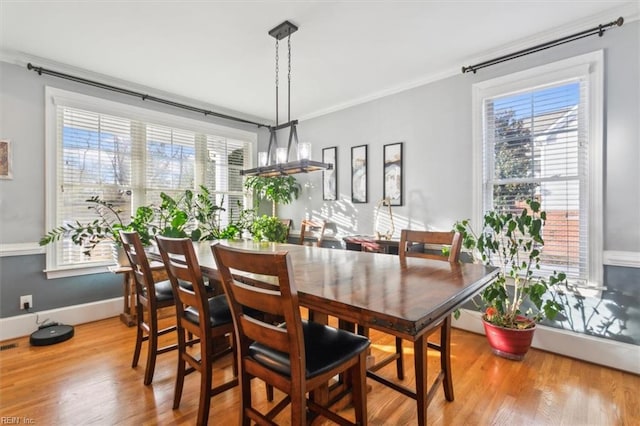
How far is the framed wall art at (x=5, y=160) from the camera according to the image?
9.26 feet

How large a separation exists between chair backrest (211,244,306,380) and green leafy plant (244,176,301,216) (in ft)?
10.8

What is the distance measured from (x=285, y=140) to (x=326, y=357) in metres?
4.21

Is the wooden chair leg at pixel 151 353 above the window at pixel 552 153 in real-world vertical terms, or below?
below

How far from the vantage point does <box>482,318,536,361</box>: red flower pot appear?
2381 millimetres

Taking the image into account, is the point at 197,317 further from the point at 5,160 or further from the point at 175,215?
the point at 5,160

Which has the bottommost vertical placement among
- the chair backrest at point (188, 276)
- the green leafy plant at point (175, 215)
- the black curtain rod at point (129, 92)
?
the chair backrest at point (188, 276)

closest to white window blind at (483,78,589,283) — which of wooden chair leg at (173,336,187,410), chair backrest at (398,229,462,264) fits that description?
chair backrest at (398,229,462,264)

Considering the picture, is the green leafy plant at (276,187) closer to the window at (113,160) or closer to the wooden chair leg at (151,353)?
the window at (113,160)

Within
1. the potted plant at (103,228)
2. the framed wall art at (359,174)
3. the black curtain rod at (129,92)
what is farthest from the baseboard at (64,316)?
the framed wall art at (359,174)

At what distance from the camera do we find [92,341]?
279cm

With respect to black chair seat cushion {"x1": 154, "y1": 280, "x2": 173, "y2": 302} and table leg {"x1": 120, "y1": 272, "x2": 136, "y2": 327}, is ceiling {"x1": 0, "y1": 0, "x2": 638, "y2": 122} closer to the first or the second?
black chair seat cushion {"x1": 154, "y1": 280, "x2": 173, "y2": 302}

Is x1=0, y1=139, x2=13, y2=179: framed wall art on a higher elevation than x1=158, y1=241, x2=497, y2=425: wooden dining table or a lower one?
higher

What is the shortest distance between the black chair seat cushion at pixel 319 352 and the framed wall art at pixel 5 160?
314 cm

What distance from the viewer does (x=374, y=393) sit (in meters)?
1.98
